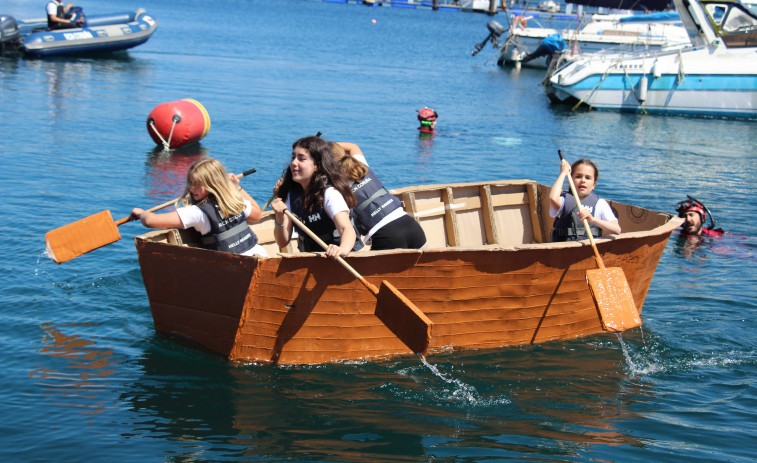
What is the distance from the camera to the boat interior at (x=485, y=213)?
364 inches

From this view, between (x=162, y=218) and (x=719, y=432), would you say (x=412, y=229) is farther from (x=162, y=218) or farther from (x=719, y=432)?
(x=719, y=432)

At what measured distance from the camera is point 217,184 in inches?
247

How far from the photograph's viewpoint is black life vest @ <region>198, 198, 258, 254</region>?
6391 millimetres

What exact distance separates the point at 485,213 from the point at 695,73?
19095mm

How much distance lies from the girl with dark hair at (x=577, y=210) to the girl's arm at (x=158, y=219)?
3.57 m

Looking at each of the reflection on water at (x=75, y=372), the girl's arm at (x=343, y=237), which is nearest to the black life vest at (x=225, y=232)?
the girl's arm at (x=343, y=237)

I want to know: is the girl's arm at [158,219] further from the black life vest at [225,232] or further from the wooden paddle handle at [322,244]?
the wooden paddle handle at [322,244]

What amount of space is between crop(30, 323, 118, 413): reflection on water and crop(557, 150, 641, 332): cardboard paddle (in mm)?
4404

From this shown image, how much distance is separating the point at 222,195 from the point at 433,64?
120ft

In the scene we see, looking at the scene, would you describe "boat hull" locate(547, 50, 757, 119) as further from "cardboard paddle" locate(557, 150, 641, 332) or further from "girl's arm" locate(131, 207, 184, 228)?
"girl's arm" locate(131, 207, 184, 228)

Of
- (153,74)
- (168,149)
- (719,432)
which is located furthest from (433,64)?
(719,432)

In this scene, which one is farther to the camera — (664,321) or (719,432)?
(664,321)

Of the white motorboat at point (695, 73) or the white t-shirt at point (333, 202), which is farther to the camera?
the white motorboat at point (695, 73)

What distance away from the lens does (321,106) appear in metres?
Result: 24.0
